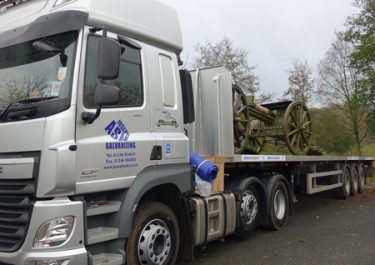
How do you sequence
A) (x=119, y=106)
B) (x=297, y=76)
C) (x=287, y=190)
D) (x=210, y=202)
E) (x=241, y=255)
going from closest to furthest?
(x=119, y=106)
(x=210, y=202)
(x=241, y=255)
(x=287, y=190)
(x=297, y=76)

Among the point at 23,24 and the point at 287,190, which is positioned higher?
the point at 23,24

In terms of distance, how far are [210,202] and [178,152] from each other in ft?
3.43

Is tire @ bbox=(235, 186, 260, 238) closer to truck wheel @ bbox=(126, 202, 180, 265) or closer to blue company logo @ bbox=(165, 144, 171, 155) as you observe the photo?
truck wheel @ bbox=(126, 202, 180, 265)

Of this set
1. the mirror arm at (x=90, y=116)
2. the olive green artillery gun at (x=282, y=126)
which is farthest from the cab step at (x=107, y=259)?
the olive green artillery gun at (x=282, y=126)

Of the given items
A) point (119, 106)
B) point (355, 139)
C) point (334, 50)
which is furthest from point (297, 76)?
point (119, 106)

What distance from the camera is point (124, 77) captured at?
12.9 ft

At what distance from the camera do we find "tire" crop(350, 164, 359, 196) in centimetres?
1180

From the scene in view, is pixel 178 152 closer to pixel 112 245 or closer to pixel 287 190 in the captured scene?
pixel 112 245

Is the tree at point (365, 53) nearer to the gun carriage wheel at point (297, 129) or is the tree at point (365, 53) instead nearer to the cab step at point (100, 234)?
the gun carriage wheel at point (297, 129)

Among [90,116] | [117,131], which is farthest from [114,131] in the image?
[90,116]

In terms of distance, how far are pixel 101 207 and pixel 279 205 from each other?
468 centimetres

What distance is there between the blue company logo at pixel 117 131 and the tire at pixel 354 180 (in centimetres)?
988

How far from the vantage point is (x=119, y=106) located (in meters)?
3.80

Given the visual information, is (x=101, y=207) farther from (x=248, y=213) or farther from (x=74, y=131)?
(x=248, y=213)
